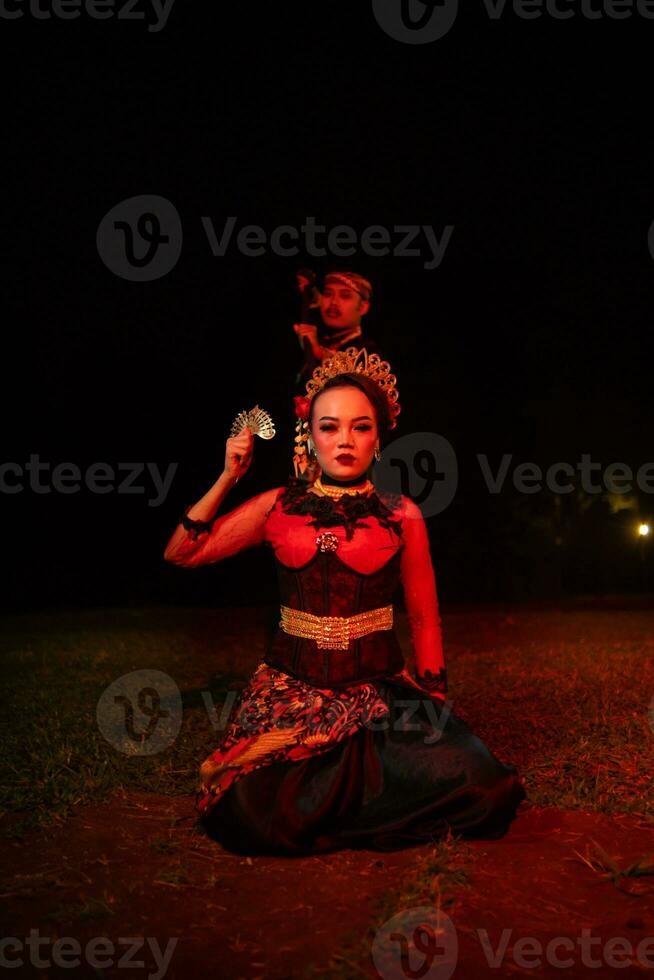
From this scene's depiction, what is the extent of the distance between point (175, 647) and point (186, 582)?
28.8 feet

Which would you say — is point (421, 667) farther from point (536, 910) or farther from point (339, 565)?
point (536, 910)

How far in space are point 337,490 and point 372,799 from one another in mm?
1428

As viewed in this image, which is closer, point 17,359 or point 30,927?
point 30,927

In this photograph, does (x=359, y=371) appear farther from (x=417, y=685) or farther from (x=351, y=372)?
(x=417, y=685)

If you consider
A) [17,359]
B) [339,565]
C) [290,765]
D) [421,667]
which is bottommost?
[290,765]

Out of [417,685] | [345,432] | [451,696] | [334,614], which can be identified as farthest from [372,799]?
[451,696]

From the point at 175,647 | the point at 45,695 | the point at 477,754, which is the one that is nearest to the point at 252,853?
the point at 477,754

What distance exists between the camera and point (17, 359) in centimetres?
1798

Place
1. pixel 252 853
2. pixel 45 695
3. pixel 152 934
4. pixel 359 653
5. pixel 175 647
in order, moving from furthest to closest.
A: pixel 175 647 < pixel 45 695 < pixel 359 653 < pixel 252 853 < pixel 152 934

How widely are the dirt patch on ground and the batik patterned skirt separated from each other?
97mm

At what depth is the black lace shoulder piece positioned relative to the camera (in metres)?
4.14

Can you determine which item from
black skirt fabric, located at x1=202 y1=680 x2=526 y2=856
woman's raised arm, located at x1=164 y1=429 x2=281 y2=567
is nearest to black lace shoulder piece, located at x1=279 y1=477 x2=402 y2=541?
woman's raised arm, located at x1=164 y1=429 x2=281 y2=567

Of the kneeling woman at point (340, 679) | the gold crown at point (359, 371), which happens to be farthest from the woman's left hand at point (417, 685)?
the gold crown at point (359, 371)

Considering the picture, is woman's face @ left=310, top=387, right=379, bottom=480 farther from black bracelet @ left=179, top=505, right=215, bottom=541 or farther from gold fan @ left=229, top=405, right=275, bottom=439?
black bracelet @ left=179, top=505, right=215, bottom=541
